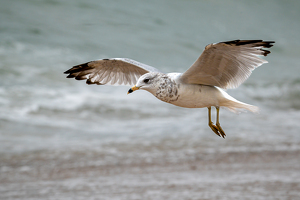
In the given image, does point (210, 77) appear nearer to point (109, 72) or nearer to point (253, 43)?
point (253, 43)

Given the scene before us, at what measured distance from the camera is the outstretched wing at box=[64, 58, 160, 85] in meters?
4.17

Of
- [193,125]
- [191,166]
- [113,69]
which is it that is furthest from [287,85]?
[113,69]

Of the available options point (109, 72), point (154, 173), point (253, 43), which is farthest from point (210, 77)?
point (154, 173)

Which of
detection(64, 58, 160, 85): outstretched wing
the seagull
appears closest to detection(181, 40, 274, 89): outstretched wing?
the seagull

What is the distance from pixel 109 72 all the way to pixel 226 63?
1326 millimetres

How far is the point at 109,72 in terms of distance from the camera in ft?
14.2

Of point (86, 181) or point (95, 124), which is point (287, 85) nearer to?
point (95, 124)

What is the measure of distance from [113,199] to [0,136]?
4.23 m

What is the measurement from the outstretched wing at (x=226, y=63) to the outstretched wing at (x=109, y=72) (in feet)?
2.62

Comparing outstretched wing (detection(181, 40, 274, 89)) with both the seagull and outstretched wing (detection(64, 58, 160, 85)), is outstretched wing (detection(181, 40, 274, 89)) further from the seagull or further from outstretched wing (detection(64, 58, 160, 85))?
outstretched wing (detection(64, 58, 160, 85))

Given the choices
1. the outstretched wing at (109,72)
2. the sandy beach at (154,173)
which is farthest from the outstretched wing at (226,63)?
the sandy beach at (154,173)

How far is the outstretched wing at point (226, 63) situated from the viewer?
326 centimetres

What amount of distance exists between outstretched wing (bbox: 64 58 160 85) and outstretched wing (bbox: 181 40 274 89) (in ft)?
2.62

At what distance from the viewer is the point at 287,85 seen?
13.8 m
